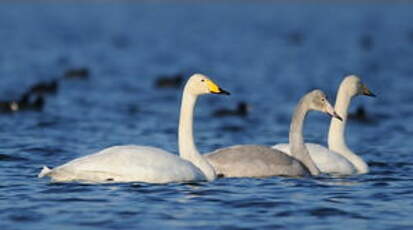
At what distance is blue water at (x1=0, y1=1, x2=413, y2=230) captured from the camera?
501 inches

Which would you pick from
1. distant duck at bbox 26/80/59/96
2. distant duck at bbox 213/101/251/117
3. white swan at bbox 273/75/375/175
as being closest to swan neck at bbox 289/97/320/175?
white swan at bbox 273/75/375/175

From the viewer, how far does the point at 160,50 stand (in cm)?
5144

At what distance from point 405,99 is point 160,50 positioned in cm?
2392

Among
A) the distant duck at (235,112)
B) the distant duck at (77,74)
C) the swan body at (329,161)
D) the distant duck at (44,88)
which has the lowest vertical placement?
the swan body at (329,161)

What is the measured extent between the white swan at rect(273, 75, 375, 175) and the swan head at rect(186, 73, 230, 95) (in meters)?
2.12

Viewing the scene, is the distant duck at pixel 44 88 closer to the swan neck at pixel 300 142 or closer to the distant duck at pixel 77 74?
the distant duck at pixel 77 74

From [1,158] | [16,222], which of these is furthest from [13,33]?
[16,222]

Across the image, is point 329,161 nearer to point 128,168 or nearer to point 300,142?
point 300,142

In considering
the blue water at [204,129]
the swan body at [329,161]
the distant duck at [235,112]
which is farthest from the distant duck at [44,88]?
the swan body at [329,161]

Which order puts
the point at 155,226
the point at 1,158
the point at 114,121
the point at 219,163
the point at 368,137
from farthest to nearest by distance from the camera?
the point at 114,121
the point at 368,137
the point at 1,158
the point at 219,163
the point at 155,226

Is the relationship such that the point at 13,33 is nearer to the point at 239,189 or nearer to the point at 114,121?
the point at 114,121

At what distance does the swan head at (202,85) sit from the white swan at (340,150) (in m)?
2.12

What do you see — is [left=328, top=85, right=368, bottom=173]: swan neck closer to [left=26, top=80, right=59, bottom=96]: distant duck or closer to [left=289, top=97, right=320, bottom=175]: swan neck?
[left=289, top=97, right=320, bottom=175]: swan neck

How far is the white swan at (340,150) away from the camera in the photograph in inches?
645
